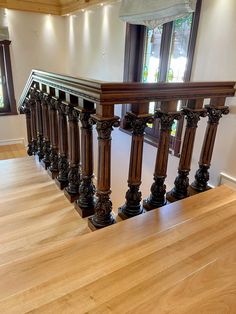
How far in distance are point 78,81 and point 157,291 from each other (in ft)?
3.19

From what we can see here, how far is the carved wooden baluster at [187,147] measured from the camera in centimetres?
146

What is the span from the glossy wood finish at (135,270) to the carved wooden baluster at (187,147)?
29 centimetres

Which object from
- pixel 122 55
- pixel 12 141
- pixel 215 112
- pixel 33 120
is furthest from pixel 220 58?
pixel 12 141

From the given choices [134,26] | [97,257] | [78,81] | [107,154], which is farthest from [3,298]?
[134,26]

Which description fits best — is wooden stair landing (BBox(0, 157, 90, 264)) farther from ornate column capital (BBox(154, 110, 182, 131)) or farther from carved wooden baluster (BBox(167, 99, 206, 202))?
ornate column capital (BBox(154, 110, 182, 131))

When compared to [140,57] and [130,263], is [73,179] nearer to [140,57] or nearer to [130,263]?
[130,263]

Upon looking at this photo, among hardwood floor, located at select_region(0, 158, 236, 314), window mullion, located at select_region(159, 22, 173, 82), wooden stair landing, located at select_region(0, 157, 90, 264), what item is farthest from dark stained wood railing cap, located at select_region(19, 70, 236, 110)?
window mullion, located at select_region(159, 22, 173, 82)

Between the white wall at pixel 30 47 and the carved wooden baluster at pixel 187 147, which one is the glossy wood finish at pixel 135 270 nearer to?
the carved wooden baluster at pixel 187 147

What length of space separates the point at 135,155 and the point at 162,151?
0.20 meters

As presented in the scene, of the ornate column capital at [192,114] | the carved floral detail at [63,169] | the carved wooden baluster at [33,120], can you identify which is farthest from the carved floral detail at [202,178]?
the carved wooden baluster at [33,120]

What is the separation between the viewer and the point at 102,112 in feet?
3.63

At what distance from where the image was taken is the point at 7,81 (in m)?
4.83

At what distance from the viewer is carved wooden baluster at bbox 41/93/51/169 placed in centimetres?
188

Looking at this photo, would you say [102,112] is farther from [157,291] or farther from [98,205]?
[157,291]
